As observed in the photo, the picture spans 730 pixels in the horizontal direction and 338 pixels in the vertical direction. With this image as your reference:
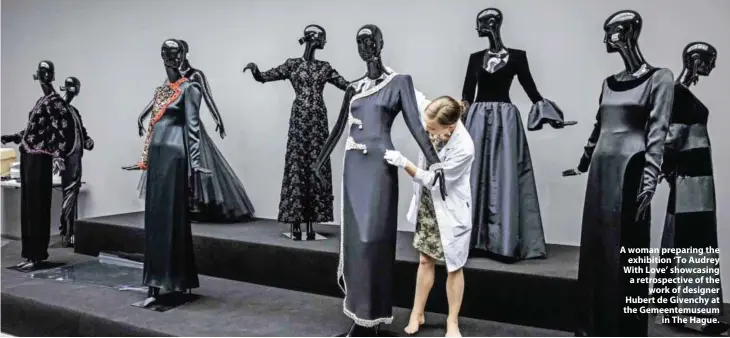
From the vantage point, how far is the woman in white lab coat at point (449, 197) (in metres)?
2.85

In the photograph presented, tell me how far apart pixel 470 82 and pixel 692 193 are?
1.32 metres

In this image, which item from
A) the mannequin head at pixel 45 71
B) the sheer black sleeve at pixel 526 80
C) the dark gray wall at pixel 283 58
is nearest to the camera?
the sheer black sleeve at pixel 526 80

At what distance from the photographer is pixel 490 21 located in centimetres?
352

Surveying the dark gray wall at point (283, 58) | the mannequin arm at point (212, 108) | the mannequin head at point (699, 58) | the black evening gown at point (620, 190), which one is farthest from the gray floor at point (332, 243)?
the mannequin head at point (699, 58)

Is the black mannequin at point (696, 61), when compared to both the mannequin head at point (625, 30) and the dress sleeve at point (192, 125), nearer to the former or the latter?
the mannequin head at point (625, 30)

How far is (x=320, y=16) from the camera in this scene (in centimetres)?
518

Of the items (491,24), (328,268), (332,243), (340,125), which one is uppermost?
(491,24)

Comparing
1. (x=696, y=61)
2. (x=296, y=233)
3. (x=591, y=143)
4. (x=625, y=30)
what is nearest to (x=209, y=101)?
(x=296, y=233)

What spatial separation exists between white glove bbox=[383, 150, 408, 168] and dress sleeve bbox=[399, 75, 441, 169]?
0.38 feet

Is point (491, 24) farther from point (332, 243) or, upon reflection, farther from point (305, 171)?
point (332, 243)

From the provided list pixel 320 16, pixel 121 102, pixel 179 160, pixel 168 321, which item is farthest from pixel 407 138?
pixel 121 102

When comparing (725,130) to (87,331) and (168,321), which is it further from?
(87,331)

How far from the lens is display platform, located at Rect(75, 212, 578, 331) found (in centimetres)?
313

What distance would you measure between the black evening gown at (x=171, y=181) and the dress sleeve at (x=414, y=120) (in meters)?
1.25
